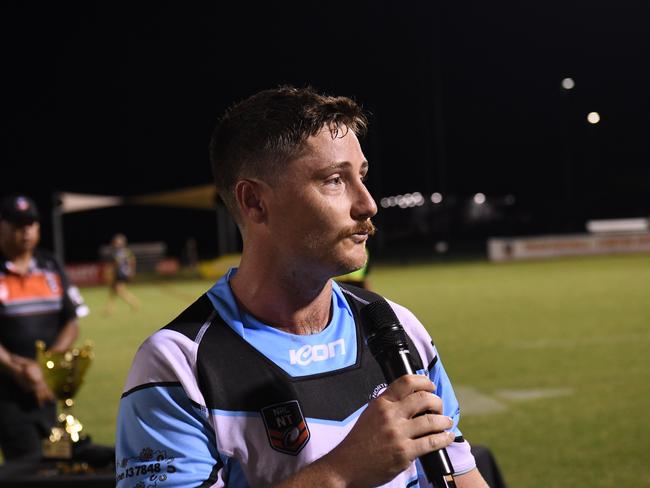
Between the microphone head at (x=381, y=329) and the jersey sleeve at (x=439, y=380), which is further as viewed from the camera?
the jersey sleeve at (x=439, y=380)

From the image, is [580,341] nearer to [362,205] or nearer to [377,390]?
[377,390]

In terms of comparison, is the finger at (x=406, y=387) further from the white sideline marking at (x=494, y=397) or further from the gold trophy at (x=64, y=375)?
the white sideline marking at (x=494, y=397)

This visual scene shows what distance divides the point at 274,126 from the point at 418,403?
65 cm

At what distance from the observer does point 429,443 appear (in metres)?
1.43

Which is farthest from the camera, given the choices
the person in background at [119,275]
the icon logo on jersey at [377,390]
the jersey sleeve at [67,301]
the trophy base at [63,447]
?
the person in background at [119,275]

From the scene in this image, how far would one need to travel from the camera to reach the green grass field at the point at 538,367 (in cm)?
576

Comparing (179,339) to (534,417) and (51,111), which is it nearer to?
(534,417)

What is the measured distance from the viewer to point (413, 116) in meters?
58.4

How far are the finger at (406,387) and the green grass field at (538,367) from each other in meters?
4.11

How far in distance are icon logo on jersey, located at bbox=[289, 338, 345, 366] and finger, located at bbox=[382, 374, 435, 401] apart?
1.00 ft

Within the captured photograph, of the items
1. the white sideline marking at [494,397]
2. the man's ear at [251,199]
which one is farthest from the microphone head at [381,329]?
the white sideline marking at [494,397]

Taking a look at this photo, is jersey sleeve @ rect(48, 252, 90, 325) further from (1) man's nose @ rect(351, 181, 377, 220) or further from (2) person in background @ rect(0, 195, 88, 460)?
(1) man's nose @ rect(351, 181, 377, 220)

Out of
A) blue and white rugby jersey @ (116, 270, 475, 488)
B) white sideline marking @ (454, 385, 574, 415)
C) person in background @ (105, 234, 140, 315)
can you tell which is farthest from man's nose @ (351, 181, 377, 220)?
person in background @ (105, 234, 140, 315)

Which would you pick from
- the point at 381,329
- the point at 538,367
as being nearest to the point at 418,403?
the point at 381,329
